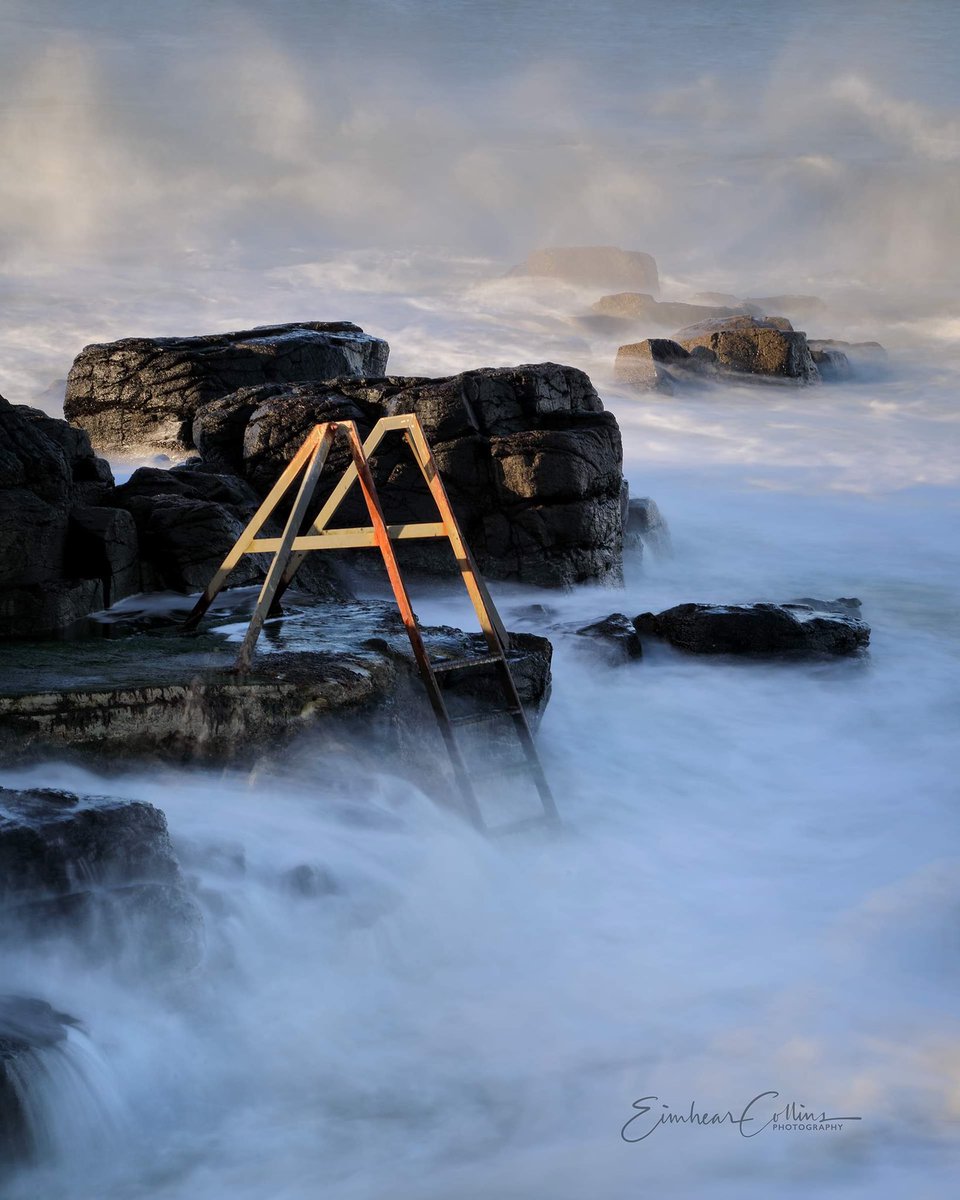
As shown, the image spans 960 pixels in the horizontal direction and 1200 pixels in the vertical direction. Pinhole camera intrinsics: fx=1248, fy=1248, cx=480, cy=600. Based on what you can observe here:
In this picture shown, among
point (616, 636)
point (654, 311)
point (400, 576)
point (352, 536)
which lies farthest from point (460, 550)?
point (654, 311)

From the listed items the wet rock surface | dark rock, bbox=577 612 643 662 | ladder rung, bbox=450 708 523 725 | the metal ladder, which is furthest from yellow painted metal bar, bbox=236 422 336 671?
dark rock, bbox=577 612 643 662

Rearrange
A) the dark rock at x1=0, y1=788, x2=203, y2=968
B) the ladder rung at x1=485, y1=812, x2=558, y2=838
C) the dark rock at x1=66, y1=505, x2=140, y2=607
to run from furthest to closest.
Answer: the dark rock at x1=66, y1=505, x2=140, y2=607
the ladder rung at x1=485, y1=812, x2=558, y2=838
the dark rock at x1=0, y1=788, x2=203, y2=968

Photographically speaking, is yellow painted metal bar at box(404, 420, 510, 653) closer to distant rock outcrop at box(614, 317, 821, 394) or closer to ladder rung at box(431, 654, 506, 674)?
ladder rung at box(431, 654, 506, 674)

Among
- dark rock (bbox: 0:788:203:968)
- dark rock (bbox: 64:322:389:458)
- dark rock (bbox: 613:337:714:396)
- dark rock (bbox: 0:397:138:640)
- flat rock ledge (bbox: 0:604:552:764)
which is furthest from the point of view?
dark rock (bbox: 613:337:714:396)

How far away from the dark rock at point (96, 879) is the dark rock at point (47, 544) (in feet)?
11.0

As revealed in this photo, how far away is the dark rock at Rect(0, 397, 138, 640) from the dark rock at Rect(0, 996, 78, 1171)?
4098 millimetres

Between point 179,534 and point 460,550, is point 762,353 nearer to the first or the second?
point 179,534

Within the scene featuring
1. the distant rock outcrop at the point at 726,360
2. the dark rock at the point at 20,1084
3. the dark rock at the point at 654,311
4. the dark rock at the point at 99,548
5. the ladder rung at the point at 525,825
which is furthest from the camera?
the dark rock at the point at 654,311

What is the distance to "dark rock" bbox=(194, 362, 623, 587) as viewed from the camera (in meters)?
11.1

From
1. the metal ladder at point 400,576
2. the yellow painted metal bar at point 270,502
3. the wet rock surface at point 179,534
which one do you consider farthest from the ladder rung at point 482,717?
the wet rock surface at point 179,534

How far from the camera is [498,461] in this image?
11.1m

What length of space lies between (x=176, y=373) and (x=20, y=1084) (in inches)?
491

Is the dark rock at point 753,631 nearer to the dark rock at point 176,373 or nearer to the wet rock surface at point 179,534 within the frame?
the wet rock surface at point 179,534

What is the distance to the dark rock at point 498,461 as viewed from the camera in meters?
11.1
